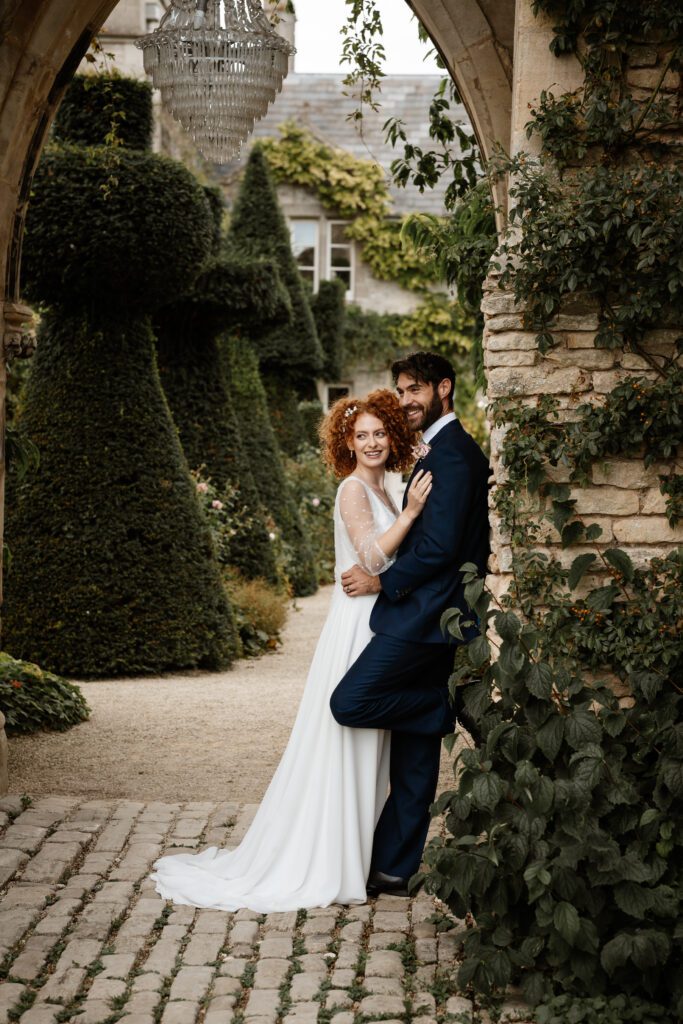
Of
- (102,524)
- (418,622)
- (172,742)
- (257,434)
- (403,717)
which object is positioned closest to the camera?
(418,622)

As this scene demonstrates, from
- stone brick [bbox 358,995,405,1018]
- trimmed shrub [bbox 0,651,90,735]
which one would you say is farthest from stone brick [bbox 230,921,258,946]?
trimmed shrub [bbox 0,651,90,735]

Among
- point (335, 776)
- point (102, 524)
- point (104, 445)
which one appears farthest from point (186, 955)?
point (104, 445)

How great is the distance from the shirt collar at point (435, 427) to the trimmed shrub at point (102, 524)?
186 inches

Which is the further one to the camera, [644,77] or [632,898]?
[644,77]

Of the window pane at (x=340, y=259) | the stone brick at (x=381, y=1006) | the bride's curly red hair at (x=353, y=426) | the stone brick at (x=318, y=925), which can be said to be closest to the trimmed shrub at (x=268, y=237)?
the window pane at (x=340, y=259)

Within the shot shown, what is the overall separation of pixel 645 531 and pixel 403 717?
112 cm

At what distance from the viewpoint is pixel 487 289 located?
404cm

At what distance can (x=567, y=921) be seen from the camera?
10.7ft

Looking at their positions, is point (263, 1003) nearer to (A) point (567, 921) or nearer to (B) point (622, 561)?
(A) point (567, 921)

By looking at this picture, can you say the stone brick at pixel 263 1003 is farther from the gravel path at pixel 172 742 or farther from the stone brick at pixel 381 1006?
the gravel path at pixel 172 742

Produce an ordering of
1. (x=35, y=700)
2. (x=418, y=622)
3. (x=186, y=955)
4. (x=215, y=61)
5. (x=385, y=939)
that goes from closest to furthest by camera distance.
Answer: (x=186, y=955) < (x=385, y=939) < (x=418, y=622) < (x=215, y=61) < (x=35, y=700)

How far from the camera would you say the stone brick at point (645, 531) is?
388cm

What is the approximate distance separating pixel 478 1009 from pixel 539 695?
91 centimetres

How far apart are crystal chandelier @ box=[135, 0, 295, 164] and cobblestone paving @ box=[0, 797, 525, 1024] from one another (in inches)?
128
